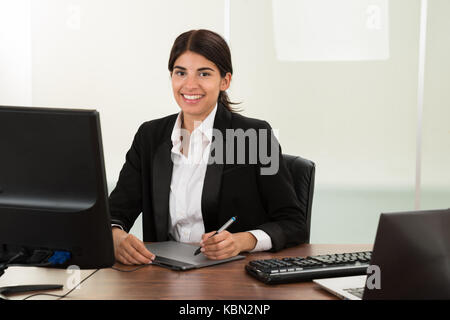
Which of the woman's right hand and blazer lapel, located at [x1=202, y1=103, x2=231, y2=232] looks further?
blazer lapel, located at [x1=202, y1=103, x2=231, y2=232]

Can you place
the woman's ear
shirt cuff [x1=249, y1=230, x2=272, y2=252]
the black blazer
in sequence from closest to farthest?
shirt cuff [x1=249, y1=230, x2=272, y2=252]
the black blazer
the woman's ear

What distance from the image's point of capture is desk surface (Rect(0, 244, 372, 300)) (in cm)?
129

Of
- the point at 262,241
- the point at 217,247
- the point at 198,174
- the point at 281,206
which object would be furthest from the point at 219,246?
the point at 198,174

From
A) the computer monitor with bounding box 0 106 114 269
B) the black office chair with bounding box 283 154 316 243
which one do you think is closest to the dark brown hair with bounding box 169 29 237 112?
the black office chair with bounding box 283 154 316 243

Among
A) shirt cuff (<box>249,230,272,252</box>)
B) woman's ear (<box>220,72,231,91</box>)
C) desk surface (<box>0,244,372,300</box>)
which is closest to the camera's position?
desk surface (<box>0,244,372,300</box>)

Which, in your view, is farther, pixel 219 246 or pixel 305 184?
Answer: pixel 305 184

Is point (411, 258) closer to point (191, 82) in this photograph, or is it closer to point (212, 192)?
point (212, 192)

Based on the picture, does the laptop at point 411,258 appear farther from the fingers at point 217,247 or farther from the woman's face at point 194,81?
the woman's face at point 194,81

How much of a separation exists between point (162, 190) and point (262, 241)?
1.69ft

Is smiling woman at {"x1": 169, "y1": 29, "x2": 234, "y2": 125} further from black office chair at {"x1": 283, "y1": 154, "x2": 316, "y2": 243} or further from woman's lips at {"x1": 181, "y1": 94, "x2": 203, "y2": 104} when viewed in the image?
black office chair at {"x1": 283, "y1": 154, "x2": 316, "y2": 243}

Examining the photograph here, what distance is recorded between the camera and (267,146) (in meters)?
2.18

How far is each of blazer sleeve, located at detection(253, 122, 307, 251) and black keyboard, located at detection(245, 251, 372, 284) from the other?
0.96ft

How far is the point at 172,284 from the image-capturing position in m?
1.38
